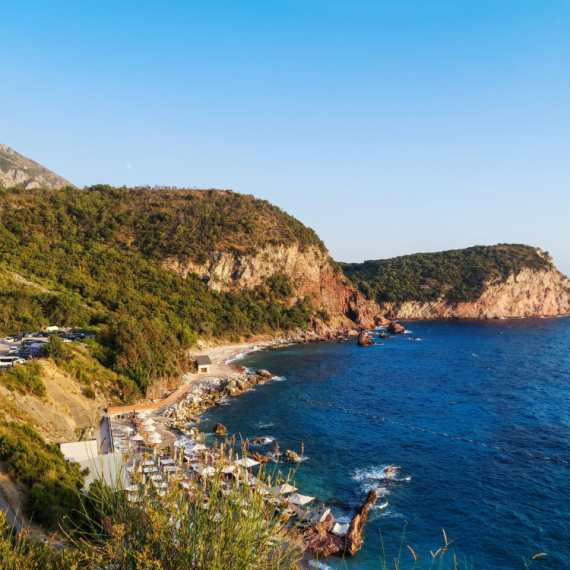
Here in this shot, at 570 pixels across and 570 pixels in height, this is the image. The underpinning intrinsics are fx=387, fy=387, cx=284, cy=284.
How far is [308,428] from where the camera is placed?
39.2 metres

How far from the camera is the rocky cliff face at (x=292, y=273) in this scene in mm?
90625

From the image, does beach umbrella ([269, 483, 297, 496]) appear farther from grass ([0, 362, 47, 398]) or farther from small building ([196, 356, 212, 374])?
small building ([196, 356, 212, 374])

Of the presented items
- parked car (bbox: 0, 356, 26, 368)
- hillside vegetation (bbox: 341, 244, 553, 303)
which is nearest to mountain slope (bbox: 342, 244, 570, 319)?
hillside vegetation (bbox: 341, 244, 553, 303)

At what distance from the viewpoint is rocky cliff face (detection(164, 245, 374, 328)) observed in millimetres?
90625

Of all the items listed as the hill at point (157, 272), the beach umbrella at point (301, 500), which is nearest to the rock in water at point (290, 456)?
the beach umbrella at point (301, 500)

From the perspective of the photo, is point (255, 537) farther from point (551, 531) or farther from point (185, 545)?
point (551, 531)

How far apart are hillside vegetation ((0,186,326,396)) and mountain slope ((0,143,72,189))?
6767 centimetres

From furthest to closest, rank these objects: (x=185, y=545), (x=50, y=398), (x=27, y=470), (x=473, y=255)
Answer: (x=473, y=255), (x=50, y=398), (x=27, y=470), (x=185, y=545)

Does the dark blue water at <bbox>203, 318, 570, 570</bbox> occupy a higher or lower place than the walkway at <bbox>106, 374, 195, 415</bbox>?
lower

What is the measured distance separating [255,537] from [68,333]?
4556cm

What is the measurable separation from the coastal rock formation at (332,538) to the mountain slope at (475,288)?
107 metres

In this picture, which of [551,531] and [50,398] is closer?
[551,531]

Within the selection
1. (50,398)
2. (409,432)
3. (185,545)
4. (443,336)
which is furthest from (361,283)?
(185,545)

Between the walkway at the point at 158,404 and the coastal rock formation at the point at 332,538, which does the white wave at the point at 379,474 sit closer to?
the coastal rock formation at the point at 332,538
